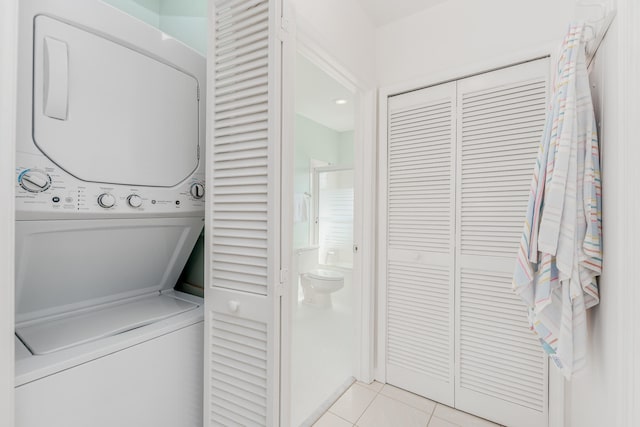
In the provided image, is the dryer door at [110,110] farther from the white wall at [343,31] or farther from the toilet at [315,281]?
the toilet at [315,281]

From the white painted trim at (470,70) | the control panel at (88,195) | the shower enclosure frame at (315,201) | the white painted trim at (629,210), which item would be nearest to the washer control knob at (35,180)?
the control panel at (88,195)

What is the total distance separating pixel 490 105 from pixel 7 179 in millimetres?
2123

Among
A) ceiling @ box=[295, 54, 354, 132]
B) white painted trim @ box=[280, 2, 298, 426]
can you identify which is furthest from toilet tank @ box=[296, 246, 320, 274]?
white painted trim @ box=[280, 2, 298, 426]

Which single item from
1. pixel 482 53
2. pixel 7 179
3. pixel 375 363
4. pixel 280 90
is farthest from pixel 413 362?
pixel 7 179

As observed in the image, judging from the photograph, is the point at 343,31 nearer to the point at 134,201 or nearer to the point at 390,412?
the point at 134,201

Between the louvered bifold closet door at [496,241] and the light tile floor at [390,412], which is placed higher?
the louvered bifold closet door at [496,241]

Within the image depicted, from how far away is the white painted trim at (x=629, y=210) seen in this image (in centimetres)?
67

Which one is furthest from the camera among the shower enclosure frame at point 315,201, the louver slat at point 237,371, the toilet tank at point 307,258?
the shower enclosure frame at point 315,201

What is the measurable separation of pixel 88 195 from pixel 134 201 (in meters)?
0.15

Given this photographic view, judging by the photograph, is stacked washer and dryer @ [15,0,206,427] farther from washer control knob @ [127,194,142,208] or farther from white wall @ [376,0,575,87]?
white wall @ [376,0,575,87]

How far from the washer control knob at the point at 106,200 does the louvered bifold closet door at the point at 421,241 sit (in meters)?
1.61

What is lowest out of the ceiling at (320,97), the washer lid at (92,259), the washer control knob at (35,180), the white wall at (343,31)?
the washer lid at (92,259)

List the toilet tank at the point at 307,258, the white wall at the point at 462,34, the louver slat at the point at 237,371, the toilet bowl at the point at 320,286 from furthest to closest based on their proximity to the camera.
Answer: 1. the toilet tank at the point at 307,258
2. the toilet bowl at the point at 320,286
3. the white wall at the point at 462,34
4. the louver slat at the point at 237,371

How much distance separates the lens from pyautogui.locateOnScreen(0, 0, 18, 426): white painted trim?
0.73 m
